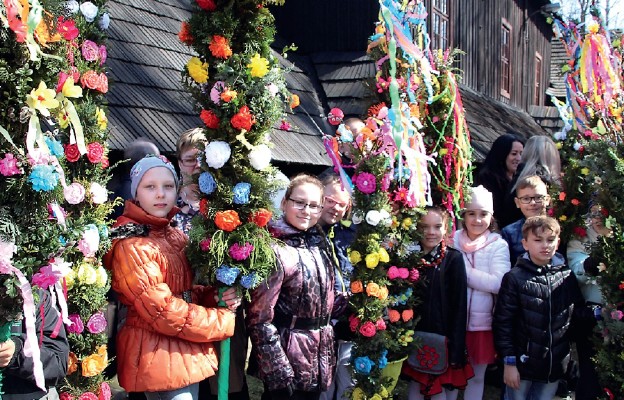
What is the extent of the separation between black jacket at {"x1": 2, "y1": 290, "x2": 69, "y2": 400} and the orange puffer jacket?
40 centimetres

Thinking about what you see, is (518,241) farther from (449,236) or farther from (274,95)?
(274,95)

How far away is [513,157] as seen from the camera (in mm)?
5625

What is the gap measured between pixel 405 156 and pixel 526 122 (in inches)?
405

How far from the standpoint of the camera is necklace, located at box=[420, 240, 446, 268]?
4152 mm

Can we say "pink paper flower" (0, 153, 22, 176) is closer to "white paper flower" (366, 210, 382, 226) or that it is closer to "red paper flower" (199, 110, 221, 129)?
"red paper flower" (199, 110, 221, 129)

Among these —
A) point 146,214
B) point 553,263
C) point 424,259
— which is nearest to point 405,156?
point 424,259

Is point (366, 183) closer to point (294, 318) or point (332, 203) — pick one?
point (332, 203)

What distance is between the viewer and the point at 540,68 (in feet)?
54.6

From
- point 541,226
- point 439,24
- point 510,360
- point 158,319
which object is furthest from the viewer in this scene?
point 439,24

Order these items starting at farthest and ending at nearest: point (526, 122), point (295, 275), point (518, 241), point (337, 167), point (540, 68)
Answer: point (540, 68), point (526, 122), point (518, 241), point (337, 167), point (295, 275)

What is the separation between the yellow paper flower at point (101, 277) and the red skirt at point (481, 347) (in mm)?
2425

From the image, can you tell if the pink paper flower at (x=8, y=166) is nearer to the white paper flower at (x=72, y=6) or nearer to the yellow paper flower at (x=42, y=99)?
the yellow paper flower at (x=42, y=99)

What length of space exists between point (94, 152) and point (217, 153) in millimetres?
619

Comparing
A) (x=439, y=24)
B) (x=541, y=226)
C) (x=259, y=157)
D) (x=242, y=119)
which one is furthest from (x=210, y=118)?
(x=439, y=24)
